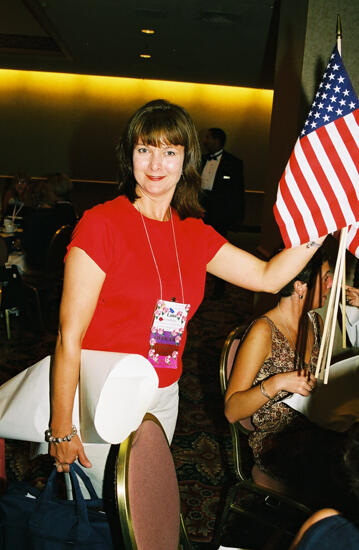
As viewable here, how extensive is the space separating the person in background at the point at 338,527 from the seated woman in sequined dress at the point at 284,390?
0.75 m

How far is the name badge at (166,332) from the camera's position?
142 centimetres

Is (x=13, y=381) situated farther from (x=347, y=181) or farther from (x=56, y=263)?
(x=56, y=263)

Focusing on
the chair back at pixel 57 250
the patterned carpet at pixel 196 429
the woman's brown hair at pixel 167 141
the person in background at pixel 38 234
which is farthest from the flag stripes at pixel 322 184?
the person in background at pixel 38 234

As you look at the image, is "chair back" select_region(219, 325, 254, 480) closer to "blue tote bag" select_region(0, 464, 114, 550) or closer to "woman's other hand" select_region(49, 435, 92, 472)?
"woman's other hand" select_region(49, 435, 92, 472)

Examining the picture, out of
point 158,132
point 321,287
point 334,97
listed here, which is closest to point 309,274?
point 321,287

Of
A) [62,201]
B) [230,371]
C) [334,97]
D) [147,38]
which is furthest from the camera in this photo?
[147,38]

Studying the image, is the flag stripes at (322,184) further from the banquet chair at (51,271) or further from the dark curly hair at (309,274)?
the banquet chair at (51,271)

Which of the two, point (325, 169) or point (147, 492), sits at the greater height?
point (325, 169)

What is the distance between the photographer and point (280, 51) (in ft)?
13.8

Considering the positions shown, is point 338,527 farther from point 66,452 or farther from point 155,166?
point 155,166

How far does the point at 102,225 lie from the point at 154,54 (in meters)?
7.17

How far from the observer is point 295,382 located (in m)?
1.70

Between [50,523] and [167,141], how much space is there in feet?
3.43

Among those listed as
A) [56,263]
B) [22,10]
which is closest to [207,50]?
[22,10]
